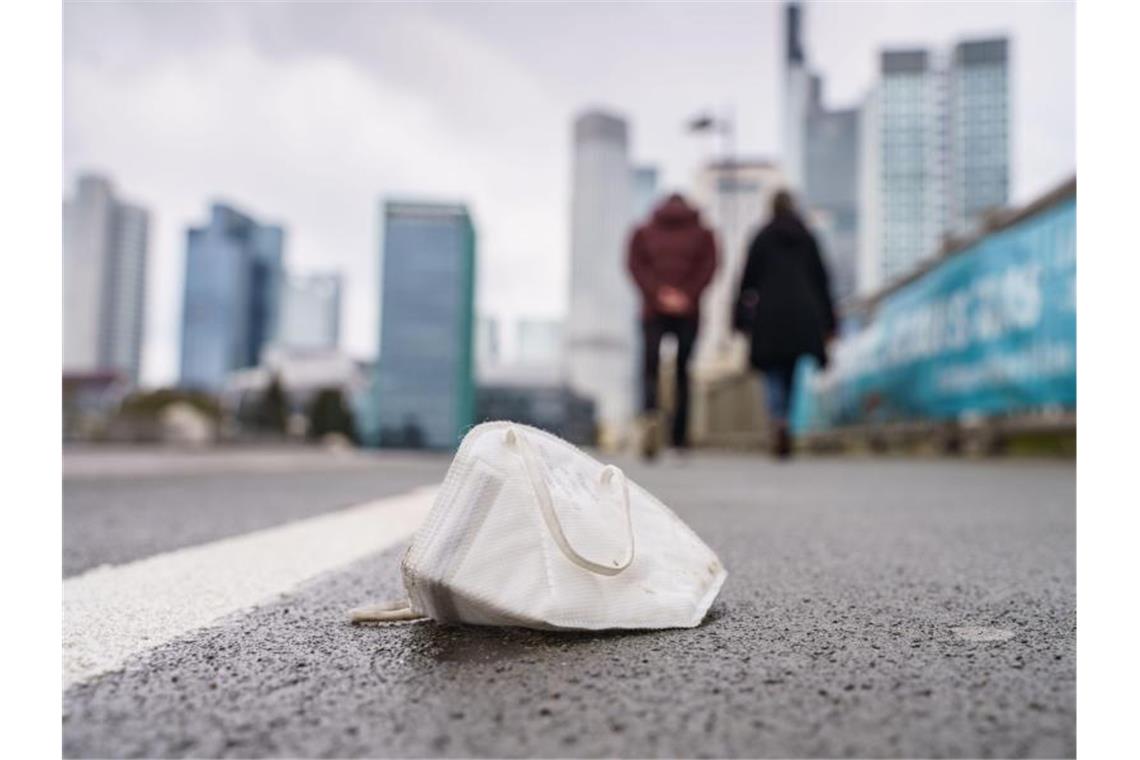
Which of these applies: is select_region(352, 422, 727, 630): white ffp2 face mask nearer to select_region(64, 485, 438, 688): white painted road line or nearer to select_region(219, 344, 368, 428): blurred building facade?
select_region(64, 485, 438, 688): white painted road line

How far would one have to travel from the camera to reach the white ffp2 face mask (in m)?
0.98

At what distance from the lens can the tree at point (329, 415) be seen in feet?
286

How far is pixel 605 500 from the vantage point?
1.12 m

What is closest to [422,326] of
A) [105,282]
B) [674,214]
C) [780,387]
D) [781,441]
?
[105,282]

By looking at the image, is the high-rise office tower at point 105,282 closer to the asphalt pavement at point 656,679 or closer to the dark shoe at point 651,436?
the dark shoe at point 651,436

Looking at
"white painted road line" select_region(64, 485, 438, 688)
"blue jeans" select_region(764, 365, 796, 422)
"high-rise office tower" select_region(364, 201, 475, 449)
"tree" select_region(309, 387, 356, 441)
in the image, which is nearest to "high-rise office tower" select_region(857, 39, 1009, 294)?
"blue jeans" select_region(764, 365, 796, 422)

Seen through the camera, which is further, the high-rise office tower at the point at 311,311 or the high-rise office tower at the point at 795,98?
the high-rise office tower at the point at 311,311

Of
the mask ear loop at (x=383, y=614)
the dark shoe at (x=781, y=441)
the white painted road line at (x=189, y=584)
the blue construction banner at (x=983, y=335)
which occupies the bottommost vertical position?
the dark shoe at (x=781, y=441)

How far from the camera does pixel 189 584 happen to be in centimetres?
144

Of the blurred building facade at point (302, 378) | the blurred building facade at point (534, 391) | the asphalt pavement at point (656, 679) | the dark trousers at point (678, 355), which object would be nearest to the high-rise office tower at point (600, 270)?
the blurred building facade at point (534, 391)

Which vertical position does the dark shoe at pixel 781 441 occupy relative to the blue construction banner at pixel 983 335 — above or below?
below

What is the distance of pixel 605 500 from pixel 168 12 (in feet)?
6.98

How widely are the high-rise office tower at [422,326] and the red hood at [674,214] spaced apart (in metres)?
84.6
